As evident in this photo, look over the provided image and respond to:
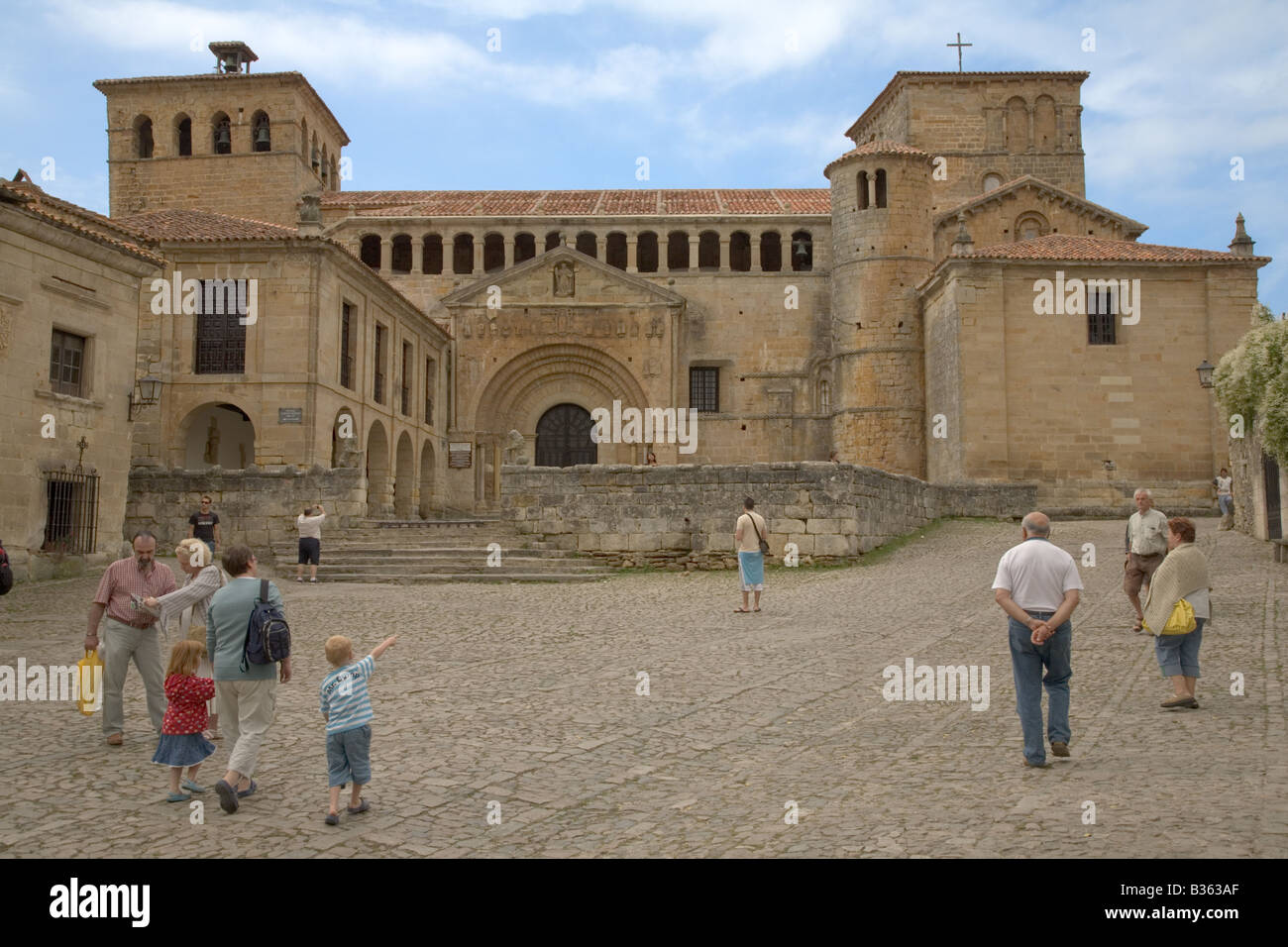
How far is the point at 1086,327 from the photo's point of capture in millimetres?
26672

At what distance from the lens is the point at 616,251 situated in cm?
3634

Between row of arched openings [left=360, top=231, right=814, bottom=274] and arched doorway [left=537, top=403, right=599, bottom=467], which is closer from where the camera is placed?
arched doorway [left=537, top=403, right=599, bottom=467]

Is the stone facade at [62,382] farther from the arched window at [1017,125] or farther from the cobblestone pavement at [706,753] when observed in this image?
the arched window at [1017,125]

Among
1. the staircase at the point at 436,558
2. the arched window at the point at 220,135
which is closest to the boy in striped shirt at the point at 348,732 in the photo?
the staircase at the point at 436,558

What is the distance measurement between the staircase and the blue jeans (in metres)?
11.2

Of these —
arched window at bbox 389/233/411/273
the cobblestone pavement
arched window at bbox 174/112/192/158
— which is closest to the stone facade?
the cobblestone pavement

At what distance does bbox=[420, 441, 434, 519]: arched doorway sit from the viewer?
1264 inches

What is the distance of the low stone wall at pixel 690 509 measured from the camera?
18031 mm

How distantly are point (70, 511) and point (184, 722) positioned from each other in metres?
13.7

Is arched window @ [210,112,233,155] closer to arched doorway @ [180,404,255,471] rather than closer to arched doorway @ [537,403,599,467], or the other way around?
arched doorway @ [180,404,255,471]

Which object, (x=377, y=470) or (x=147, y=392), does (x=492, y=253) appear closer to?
(x=377, y=470)

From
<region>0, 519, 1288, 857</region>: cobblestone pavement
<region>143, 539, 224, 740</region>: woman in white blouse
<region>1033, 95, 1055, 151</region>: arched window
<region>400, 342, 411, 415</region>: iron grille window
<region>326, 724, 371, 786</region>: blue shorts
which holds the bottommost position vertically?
<region>0, 519, 1288, 857</region>: cobblestone pavement

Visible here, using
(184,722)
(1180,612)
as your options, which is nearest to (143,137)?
(184,722)

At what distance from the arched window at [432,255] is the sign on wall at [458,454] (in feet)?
21.9
